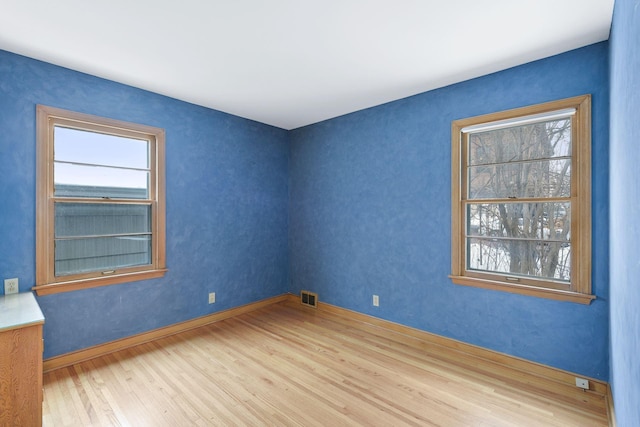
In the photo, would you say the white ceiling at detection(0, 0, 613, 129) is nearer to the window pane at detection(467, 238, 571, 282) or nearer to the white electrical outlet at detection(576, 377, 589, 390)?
the window pane at detection(467, 238, 571, 282)

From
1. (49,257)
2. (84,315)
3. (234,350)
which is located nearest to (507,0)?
(234,350)

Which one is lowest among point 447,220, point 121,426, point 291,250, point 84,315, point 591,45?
point 121,426

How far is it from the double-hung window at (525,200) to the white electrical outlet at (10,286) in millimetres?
3662

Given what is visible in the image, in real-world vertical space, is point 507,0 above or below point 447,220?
above

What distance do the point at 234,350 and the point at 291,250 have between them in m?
1.80

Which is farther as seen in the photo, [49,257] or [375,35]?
[49,257]

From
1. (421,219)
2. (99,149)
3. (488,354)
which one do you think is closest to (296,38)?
(421,219)

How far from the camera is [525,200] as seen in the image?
2.55 meters

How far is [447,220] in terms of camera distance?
297 cm

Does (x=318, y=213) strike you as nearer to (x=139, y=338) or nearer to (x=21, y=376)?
(x=139, y=338)

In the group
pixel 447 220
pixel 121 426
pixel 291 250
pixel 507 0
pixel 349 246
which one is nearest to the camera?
pixel 507 0

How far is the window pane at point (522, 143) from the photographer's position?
2.43 m

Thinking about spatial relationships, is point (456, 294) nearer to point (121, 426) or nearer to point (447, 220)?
point (447, 220)

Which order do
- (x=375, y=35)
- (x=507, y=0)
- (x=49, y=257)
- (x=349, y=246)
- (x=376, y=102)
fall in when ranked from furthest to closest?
(x=349, y=246), (x=376, y=102), (x=49, y=257), (x=375, y=35), (x=507, y=0)
